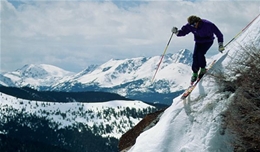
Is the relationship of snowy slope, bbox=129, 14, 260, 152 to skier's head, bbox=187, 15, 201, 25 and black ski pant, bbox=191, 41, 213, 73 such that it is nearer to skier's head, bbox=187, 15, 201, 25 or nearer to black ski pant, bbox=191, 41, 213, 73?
black ski pant, bbox=191, 41, 213, 73

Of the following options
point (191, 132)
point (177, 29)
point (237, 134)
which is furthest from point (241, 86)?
point (177, 29)

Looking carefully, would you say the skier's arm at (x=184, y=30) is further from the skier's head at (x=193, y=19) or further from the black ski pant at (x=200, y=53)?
the skier's head at (x=193, y=19)

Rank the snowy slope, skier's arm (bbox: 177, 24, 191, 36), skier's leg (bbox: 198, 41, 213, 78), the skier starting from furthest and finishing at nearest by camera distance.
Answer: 1. skier's arm (bbox: 177, 24, 191, 36)
2. skier's leg (bbox: 198, 41, 213, 78)
3. the skier
4. the snowy slope

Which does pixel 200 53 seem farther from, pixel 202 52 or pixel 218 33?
pixel 218 33

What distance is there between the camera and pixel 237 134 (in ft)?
39.8

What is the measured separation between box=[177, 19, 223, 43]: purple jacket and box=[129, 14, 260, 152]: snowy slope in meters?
1.12

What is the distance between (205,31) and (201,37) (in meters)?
0.39

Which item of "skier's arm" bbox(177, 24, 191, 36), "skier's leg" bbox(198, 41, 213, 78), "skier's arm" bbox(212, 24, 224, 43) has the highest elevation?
"skier's arm" bbox(177, 24, 191, 36)

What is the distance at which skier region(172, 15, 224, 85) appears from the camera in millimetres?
16047

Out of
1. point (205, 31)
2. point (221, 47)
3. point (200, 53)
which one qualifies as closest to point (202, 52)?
point (200, 53)

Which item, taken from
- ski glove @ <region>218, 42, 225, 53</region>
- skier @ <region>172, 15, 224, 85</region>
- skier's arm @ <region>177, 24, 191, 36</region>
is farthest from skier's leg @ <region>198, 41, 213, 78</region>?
skier's arm @ <region>177, 24, 191, 36</region>

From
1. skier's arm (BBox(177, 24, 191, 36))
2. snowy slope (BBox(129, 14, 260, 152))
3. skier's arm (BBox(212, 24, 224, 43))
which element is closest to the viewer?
snowy slope (BBox(129, 14, 260, 152))

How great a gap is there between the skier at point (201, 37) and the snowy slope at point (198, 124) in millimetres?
1099

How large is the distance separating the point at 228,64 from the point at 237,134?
3493mm
